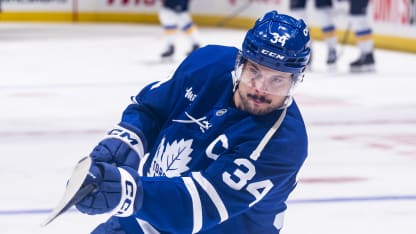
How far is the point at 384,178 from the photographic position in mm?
4207

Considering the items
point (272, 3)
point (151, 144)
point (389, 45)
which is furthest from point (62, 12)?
point (151, 144)

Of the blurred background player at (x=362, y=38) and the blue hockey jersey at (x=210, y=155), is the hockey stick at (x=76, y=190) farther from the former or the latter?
the blurred background player at (x=362, y=38)

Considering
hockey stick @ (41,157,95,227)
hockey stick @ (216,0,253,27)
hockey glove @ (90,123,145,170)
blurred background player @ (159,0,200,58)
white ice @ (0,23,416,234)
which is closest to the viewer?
hockey stick @ (41,157,95,227)

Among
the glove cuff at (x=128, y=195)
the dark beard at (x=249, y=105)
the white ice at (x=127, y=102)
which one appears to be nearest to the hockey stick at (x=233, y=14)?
the white ice at (x=127, y=102)

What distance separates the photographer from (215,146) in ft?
6.73

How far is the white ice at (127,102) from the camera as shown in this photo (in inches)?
142

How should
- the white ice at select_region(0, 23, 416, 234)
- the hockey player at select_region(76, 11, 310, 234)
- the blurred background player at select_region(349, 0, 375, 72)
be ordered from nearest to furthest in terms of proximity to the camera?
the hockey player at select_region(76, 11, 310, 234), the white ice at select_region(0, 23, 416, 234), the blurred background player at select_region(349, 0, 375, 72)

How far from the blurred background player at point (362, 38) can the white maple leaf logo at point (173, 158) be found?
5.97 meters

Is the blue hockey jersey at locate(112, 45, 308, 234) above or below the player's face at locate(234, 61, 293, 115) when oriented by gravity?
below

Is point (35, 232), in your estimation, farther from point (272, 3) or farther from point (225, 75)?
point (272, 3)

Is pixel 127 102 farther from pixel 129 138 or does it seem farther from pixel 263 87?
pixel 263 87

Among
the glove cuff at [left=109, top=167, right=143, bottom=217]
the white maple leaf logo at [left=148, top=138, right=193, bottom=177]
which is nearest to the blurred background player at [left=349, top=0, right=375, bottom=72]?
the white maple leaf logo at [left=148, top=138, right=193, bottom=177]

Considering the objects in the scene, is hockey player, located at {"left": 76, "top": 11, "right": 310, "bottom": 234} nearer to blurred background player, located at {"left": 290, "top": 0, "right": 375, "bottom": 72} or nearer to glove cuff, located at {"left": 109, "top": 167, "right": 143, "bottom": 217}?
glove cuff, located at {"left": 109, "top": 167, "right": 143, "bottom": 217}

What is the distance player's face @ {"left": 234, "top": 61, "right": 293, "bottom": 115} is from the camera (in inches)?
77.0
